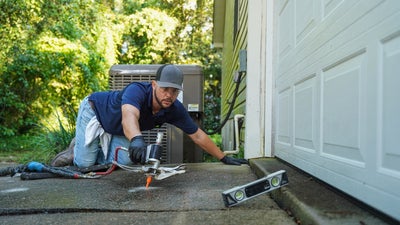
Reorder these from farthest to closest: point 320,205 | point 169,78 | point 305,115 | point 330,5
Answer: point 169,78 < point 305,115 < point 330,5 < point 320,205

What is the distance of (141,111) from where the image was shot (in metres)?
3.13

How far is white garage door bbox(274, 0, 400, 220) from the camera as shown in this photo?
136 cm

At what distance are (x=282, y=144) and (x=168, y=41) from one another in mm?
16152

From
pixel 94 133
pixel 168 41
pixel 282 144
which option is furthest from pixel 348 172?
pixel 168 41

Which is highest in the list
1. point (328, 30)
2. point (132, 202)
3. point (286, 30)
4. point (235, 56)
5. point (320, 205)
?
point (235, 56)

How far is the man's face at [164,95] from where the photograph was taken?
2.92 metres

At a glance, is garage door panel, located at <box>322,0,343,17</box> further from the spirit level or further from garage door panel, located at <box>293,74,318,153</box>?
the spirit level

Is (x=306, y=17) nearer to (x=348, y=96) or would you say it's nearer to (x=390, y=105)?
(x=348, y=96)

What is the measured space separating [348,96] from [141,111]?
1.78 m

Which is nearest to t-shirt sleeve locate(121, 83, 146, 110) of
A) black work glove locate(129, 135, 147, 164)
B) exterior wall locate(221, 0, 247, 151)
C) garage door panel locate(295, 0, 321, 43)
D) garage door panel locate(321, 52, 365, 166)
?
black work glove locate(129, 135, 147, 164)

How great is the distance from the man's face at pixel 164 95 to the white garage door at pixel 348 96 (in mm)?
879

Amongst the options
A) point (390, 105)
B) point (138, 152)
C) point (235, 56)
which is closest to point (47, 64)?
point (235, 56)

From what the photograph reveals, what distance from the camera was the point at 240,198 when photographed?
1859mm

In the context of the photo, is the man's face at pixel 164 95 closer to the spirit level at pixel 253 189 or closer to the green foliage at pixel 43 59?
the spirit level at pixel 253 189
